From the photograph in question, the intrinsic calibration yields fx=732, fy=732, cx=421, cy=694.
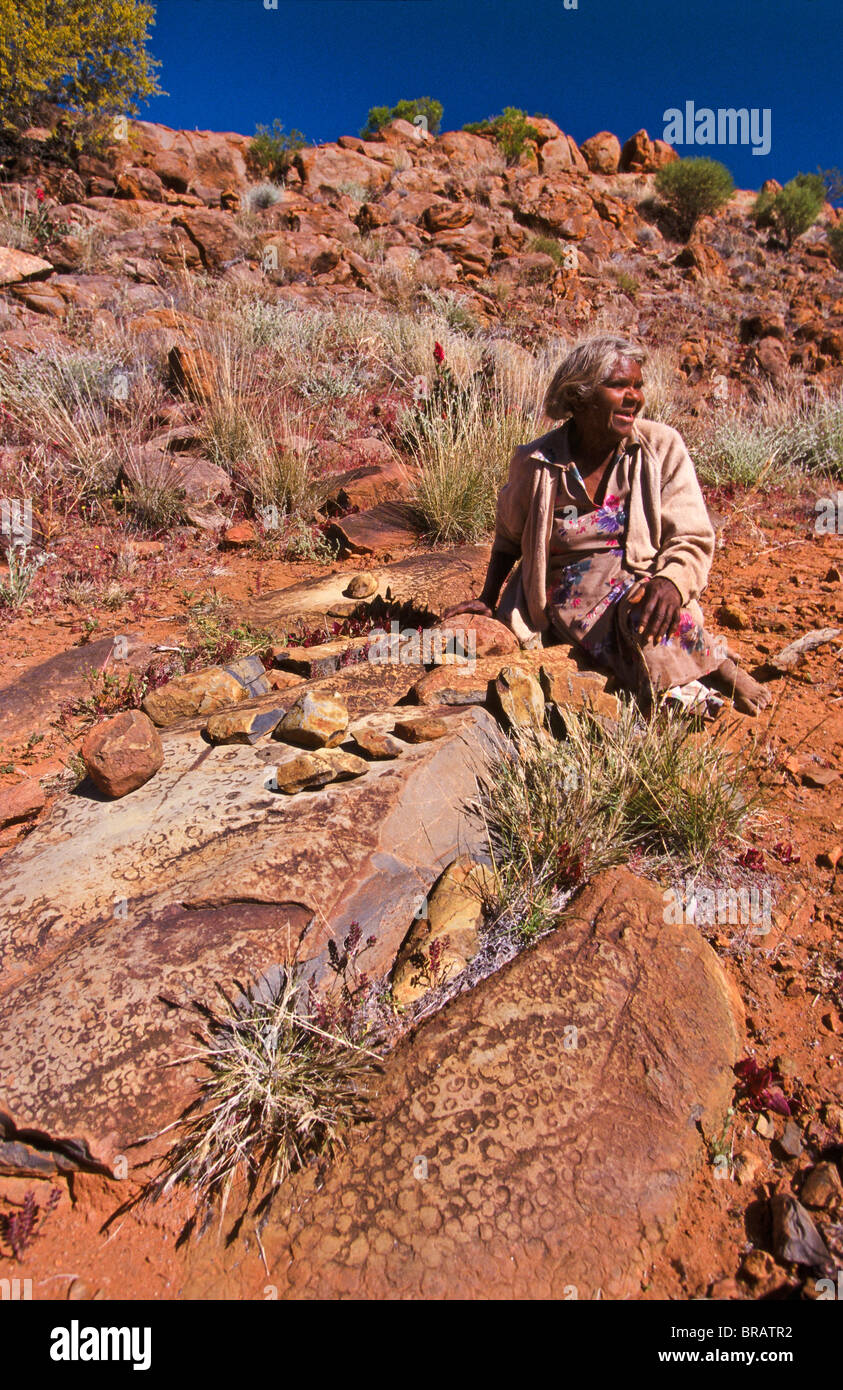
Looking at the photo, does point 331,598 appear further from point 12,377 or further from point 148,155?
point 148,155

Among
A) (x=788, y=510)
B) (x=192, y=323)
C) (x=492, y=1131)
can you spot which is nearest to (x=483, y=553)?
(x=788, y=510)

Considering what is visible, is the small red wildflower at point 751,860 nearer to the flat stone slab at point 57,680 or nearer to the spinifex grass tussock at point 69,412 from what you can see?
the flat stone slab at point 57,680

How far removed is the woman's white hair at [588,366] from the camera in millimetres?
2539

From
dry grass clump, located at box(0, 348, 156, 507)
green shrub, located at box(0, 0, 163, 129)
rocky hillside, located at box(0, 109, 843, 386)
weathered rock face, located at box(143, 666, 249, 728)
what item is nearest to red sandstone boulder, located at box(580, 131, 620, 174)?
rocky hillside, located at box(0, 109, 843, 386)

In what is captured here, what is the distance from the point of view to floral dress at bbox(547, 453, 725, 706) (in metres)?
2.75

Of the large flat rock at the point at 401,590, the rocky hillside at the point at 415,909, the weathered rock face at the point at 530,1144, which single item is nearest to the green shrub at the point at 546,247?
the rocky hillside at the point at 415,909

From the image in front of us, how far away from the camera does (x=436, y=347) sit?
7.55 m

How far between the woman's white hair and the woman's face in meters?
0.02

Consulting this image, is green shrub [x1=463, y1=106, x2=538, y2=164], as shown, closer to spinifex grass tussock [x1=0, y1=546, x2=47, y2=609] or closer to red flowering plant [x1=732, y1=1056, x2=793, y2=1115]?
spinifex grass tussock [x1=0, y1=546, x2=47, y2=609]

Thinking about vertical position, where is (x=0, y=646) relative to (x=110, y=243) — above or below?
below

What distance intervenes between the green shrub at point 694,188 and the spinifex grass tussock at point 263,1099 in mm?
21458

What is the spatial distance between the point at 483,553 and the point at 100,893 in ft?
10.6
